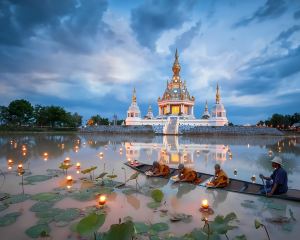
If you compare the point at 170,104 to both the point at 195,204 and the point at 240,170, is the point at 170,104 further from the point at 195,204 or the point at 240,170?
the point at 195,204

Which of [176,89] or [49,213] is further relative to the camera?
[176,89]

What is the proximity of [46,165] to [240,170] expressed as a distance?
10120mm

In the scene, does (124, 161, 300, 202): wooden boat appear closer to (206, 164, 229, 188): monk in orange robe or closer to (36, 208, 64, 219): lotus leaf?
(206, 164, 229, 188): monk in orange robe

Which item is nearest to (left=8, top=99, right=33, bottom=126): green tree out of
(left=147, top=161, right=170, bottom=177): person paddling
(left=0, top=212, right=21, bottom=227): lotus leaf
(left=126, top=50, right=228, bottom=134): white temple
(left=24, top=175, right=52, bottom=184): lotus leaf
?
(left=126, top=50, right=228, bottom=134): white temple

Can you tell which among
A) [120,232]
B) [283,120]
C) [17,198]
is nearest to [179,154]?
[17,198]

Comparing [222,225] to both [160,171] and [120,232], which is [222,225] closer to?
[120,232]

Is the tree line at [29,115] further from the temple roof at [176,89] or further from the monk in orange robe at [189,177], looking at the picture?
the monk in orange robe at [189,177]

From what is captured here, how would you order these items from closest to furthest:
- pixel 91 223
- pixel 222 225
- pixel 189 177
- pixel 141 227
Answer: pixel 91 223
pixel 222 225
pixel 141 227
pixel 189 177

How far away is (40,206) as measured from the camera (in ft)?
23.3

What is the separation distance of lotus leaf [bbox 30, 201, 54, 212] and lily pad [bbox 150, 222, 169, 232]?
3.07 metres

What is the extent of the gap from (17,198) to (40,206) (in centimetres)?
124

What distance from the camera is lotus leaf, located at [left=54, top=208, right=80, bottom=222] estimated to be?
6224 mm

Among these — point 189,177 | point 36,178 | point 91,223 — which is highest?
A: point 91,223

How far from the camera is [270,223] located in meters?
6.27
